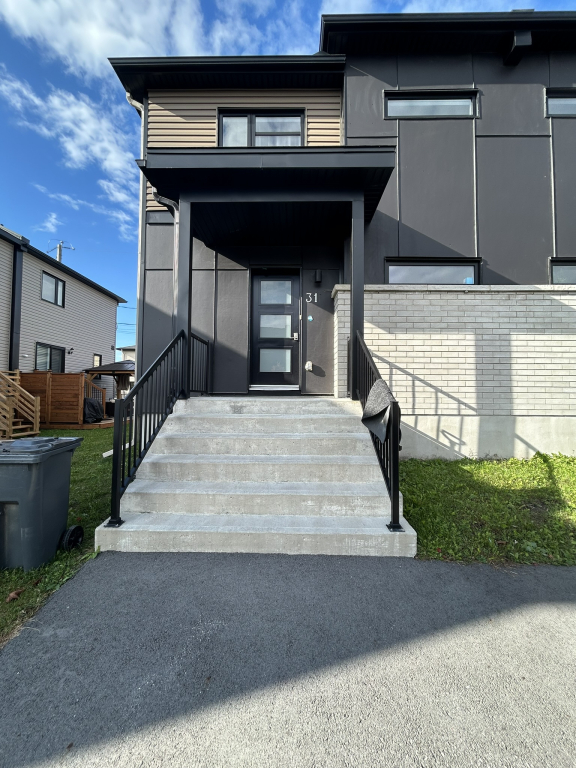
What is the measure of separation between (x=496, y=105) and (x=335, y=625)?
7.29 m

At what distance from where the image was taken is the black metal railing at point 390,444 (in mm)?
2523

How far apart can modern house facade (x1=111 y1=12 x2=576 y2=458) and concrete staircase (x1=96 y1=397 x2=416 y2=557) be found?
49.3 inches

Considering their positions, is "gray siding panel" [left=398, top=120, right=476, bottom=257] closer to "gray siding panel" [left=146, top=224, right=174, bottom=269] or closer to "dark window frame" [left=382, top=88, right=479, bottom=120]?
"dark window frame" [left=382, top=88, right=479, bottom=120]

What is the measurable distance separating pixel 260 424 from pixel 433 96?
5855 millimetres

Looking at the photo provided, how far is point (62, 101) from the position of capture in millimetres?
12727

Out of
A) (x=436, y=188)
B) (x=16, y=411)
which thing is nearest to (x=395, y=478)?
(x=436, y=188)

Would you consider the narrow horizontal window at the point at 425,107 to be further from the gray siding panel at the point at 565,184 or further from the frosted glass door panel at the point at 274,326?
the frosted glass door panel at the point at 274,326

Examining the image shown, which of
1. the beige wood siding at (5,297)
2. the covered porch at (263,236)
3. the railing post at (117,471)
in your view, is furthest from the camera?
the beige wood siding at (5,297)

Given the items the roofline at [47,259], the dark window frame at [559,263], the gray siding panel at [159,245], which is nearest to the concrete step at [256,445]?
the gray siding panel at [159,245]

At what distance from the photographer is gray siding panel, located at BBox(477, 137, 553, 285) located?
5.20m

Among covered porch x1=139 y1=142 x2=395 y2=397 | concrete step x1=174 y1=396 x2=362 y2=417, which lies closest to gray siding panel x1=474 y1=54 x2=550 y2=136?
covered porch x1=139 y1=142 x2=395 y2=397

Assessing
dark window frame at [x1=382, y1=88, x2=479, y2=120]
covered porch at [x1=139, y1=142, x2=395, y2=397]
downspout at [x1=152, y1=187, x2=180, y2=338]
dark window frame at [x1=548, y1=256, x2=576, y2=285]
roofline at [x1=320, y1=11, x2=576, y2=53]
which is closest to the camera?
covered porch at [x1=139, y1=142, x2=395, y2=397]

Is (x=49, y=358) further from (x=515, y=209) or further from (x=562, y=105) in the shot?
(x=562, y=105)

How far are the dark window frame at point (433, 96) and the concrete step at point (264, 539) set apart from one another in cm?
603
